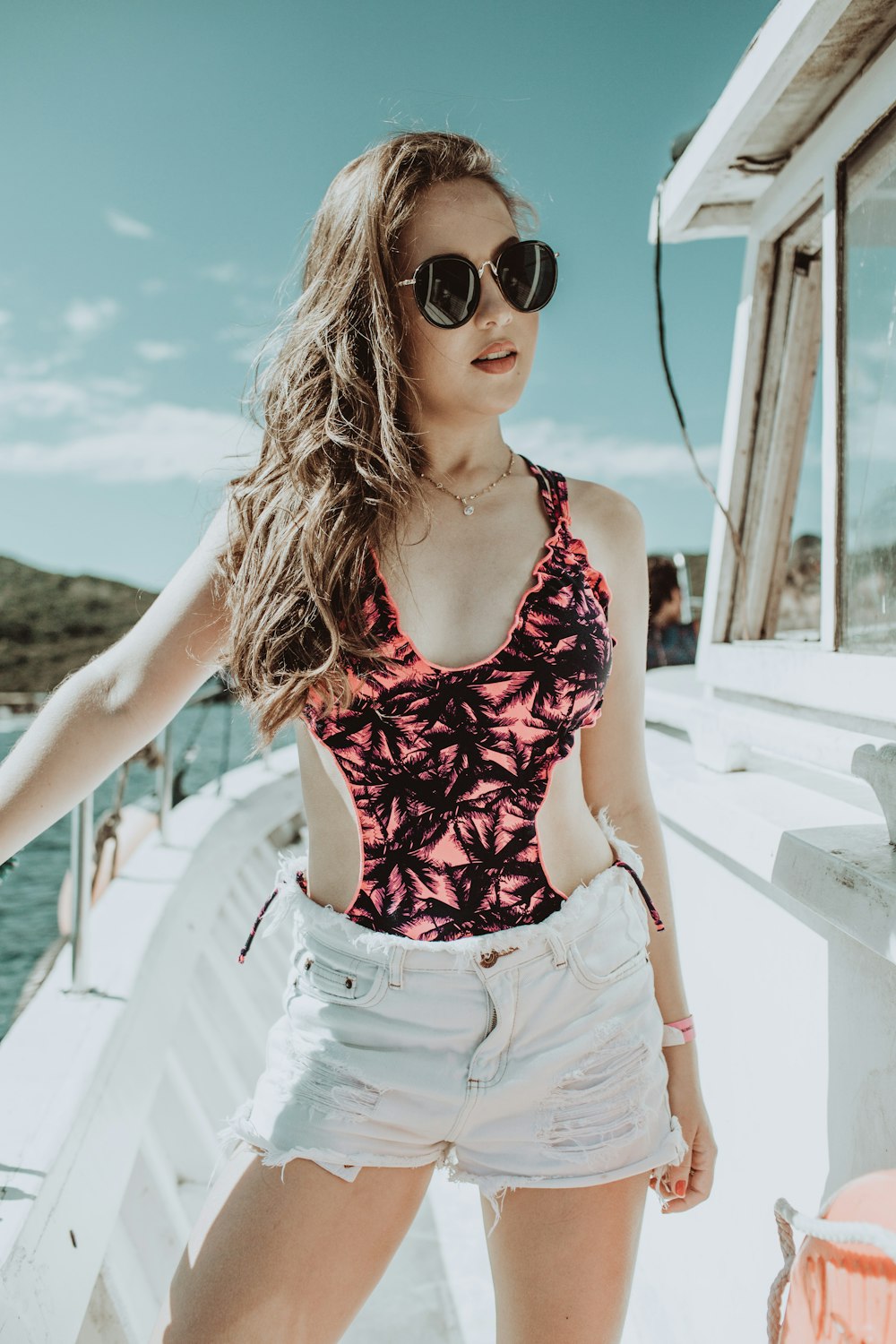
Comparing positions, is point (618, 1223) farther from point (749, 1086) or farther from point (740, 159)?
point (740, 159)

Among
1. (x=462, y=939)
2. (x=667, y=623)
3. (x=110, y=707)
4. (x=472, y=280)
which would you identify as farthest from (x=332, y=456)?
(x=667, y=623)

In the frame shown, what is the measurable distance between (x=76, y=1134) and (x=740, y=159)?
236 cm

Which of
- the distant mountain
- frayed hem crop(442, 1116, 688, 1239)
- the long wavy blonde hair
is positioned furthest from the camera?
the distant mountain

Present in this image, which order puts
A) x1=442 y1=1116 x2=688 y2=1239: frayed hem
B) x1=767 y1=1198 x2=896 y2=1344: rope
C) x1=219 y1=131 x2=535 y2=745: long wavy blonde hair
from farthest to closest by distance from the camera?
x1=219 y1=131 x2=535 y2=745: long wavy blonde hair, x1=442 y1=1116 x2=688 y2=1239: frayed hem, x1=767 y1=1198 x2=896 y2=1344: rope

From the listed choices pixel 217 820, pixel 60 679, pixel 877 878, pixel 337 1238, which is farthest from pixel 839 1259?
pixel 217 820

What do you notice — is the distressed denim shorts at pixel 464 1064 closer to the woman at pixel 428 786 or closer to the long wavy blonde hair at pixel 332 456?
the woman at pixel 428 786

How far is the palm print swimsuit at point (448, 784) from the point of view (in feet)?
3.83

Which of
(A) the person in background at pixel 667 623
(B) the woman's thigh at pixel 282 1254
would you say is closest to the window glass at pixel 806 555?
(B) the woman's thigh at pixel 282 1254

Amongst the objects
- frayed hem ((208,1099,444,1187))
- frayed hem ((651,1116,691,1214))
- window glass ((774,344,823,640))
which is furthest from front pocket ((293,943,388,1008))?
window glass ((774,344,823,640))

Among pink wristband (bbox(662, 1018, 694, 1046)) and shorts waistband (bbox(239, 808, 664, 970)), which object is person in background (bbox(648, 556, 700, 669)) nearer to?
pink wristband (bbox(662, 1018, 694, 1046))

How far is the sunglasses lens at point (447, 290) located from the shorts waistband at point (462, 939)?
78 cm

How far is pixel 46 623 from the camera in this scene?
6378cm

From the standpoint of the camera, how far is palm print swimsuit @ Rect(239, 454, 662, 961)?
1.17 m

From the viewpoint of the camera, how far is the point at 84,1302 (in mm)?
1528
